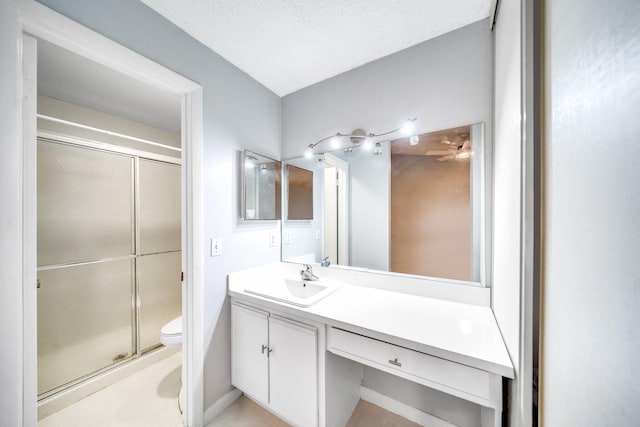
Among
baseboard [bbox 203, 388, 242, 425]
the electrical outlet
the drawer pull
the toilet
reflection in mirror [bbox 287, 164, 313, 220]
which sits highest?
reflection in mirror [bbox 287, 164, 313, 220]

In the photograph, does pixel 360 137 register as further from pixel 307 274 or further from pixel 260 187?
pixel 307 274

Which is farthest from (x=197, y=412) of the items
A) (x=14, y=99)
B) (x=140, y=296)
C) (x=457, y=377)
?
(x=14, y=99)

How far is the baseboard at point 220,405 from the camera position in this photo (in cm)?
142

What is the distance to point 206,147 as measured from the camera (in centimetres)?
144

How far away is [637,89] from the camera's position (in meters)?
0.27

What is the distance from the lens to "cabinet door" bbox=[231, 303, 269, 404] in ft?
4.53

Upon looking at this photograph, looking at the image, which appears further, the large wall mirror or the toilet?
the toilet

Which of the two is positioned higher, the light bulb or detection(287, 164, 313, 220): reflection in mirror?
the light bulb

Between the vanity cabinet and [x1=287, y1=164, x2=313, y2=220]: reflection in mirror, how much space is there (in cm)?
87

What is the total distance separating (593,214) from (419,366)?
883 millimetres

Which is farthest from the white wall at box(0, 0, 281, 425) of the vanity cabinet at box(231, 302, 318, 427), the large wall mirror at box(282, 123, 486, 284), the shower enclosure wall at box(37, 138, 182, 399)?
the shower enclosure wall at box(37, 138, 182, 399)

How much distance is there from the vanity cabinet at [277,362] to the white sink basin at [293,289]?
0.39 feet

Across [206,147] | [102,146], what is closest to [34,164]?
[206,147]

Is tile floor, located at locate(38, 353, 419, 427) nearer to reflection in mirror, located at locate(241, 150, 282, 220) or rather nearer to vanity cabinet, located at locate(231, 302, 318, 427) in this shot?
vanity cabinet, located at locate(231, 302, 318, 427)
